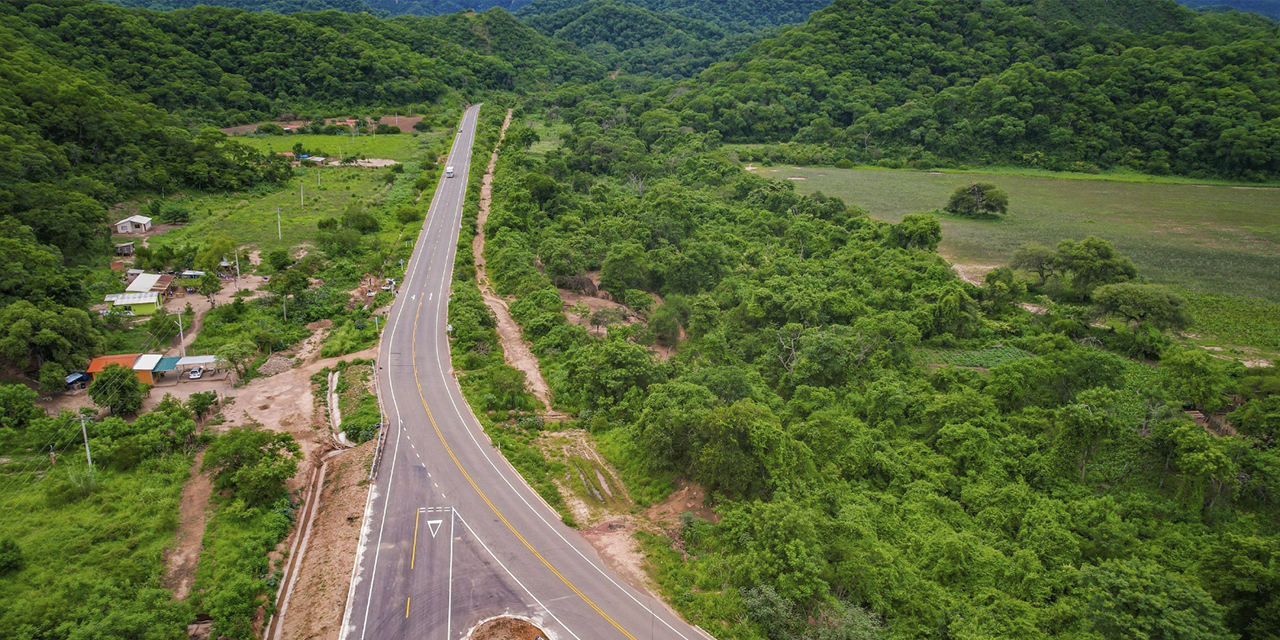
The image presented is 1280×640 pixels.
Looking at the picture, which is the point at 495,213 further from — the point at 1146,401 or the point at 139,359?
the point at 1146,401

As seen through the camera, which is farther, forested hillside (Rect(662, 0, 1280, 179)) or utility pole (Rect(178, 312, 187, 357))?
forested hillside (Rect(662, 0, 1280, 179))

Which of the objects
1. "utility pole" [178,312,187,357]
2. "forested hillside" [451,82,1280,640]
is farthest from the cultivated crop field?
"utility pole" [178,312,187,357]

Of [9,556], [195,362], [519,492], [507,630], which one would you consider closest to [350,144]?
[195,362]

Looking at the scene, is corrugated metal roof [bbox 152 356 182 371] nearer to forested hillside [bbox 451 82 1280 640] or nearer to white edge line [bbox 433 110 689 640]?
white edge line [bbox 433 110 689 640]

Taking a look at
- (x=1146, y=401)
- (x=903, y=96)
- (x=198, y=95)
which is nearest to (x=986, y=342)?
(x=1146, y=401)

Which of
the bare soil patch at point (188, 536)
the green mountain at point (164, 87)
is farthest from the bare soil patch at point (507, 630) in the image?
the green mountain at point (164, 87)

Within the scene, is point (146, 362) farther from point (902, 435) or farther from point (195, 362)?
point (902, 435)
